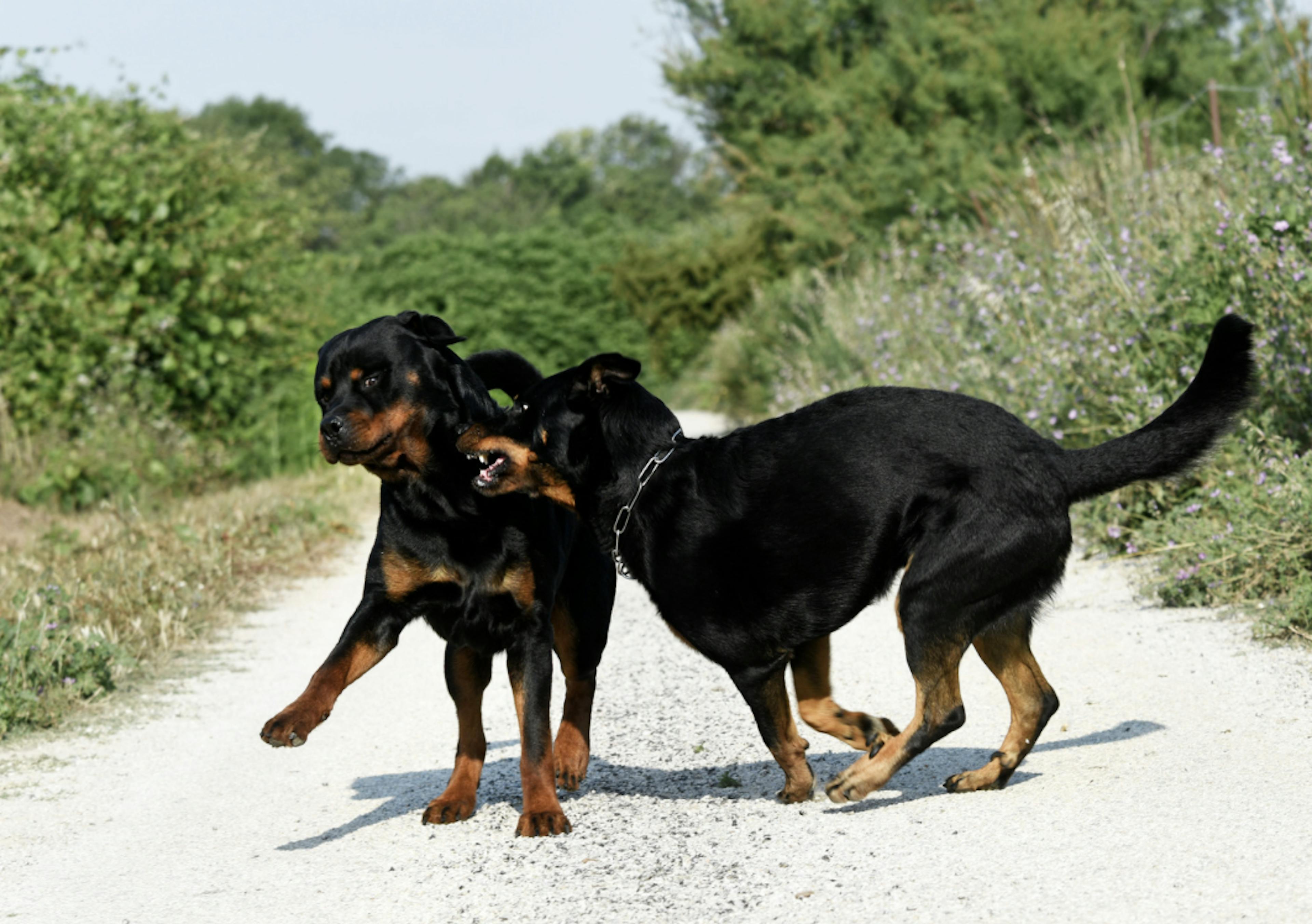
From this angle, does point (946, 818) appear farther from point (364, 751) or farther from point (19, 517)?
point (19, 517)

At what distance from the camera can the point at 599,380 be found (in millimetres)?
4441

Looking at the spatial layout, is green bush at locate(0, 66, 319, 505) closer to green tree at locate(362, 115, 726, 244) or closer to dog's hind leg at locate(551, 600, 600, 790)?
dog's hind leg at locate(551, 600, 600, 790)

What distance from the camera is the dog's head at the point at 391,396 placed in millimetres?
4359

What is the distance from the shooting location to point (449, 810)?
14.1 feet

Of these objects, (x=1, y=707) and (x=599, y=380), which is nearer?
(x=599, y=380)

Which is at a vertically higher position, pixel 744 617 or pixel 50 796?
pixel 744 617

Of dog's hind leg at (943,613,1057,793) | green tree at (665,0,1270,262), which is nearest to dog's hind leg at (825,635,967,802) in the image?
dog's hind leg at (943,613,1057,793)

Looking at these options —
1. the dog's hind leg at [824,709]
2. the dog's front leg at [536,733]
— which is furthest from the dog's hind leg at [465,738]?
the dog's hind leg at [824,709]

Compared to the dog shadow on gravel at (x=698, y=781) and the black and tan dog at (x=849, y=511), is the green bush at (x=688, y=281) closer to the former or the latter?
the dog shadow on gravel at (x=698, y=781)

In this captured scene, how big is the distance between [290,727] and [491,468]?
97cm

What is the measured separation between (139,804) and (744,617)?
84.4 inches

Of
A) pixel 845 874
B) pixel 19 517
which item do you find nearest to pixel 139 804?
pixel 845 874

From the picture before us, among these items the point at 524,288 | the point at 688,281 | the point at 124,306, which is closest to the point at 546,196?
the point at 524,288

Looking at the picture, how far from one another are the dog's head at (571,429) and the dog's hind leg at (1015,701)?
4.21 feet
